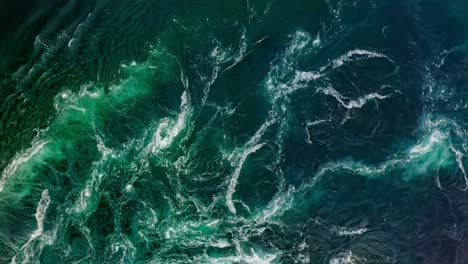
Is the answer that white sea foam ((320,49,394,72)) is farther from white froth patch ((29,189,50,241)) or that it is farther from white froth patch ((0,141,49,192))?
white froth patch ((29,189,50,241))

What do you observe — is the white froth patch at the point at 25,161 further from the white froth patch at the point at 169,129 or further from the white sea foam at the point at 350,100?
the white sea foam at the point at 350,100

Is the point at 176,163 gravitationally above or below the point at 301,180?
above

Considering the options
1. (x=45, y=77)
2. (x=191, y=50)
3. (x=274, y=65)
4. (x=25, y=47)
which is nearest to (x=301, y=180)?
(x=274, y=65)

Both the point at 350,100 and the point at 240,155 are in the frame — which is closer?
the point at 240,155

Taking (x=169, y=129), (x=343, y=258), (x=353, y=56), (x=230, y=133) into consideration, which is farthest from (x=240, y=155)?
(x=353, y=56)

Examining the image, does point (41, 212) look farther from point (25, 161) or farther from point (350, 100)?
point (350, 100)

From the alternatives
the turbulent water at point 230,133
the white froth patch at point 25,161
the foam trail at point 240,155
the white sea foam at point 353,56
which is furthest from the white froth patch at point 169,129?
the white sea foam at point 353,56

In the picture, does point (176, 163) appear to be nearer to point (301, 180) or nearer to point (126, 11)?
point (301, 180)

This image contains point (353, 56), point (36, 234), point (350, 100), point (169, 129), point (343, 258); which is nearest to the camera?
point (36, 234)
